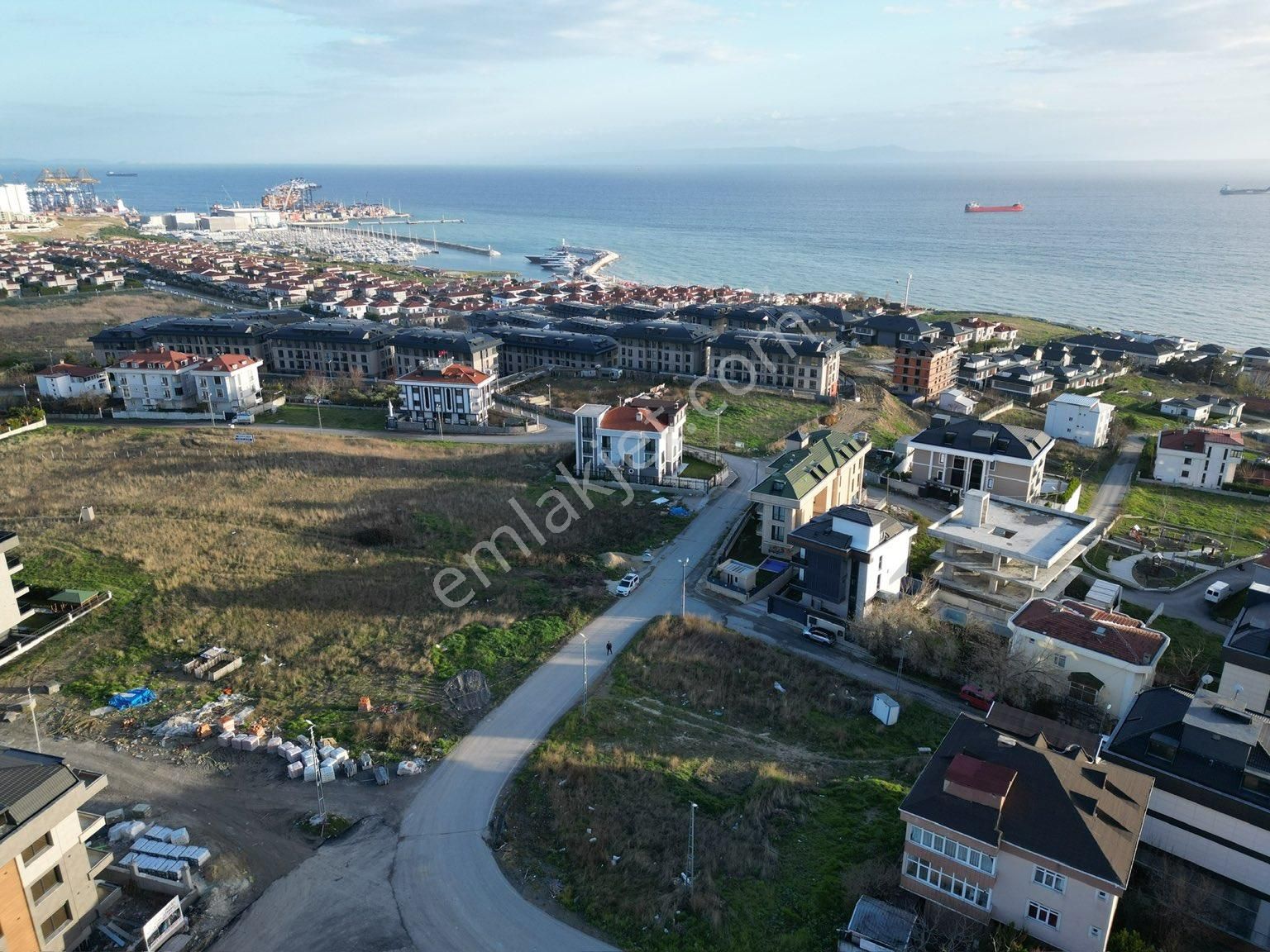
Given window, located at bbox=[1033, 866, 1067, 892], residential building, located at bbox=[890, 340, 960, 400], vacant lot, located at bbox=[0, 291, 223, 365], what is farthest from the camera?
vacant lot, located at bbox=[0, 291, 223, 365]

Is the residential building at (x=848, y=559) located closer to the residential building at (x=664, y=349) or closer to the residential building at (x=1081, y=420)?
the residential building at (x=1081, y=420)

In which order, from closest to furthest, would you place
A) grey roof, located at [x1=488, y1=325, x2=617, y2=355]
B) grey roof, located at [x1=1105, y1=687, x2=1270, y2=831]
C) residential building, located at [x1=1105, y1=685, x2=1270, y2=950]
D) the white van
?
residential building, located at [x1=1105, y1=685, x2=1270, y2=950] → grey roof, located at [x1=1105, y1=687, x2=1270, y2=831] → the white van → grey roof, located at [x1=488, y1=325, x2=617, y2=355]

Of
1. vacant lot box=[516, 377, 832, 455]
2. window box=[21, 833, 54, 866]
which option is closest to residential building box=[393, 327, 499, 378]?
vacant lot box=[516, 377, 832, 455]

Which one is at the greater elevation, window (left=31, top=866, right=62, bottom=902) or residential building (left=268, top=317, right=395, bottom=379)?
residential building (left=268, top=317, right=395, bottom=379)

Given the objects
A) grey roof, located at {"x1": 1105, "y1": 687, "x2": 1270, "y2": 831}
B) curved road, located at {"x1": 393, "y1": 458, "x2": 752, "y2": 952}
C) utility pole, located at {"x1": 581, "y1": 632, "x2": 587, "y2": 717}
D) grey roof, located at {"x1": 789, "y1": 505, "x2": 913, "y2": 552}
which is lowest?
curved road, located at {"x1": 393, "y1": 458, "x2": 752, "y2": 952}

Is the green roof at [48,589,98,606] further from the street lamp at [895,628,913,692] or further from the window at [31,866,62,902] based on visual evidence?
the street lamp at [895,628,913,692]

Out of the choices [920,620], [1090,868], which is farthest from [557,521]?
[1090,868]

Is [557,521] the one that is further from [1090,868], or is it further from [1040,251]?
[1040,251]
